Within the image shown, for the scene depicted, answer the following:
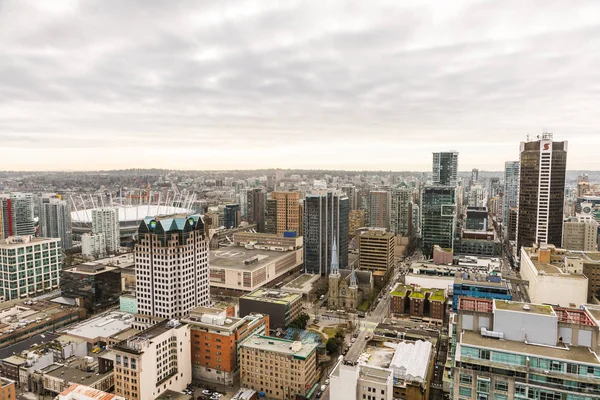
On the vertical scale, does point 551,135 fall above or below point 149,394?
above

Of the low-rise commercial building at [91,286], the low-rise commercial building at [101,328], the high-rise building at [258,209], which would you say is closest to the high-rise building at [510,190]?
the high-rise building at [258,209]

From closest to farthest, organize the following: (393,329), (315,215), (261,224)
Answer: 1. (393,329)
2. (315,215)
3. (261,224)

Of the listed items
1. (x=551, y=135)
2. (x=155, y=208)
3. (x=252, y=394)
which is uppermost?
(x=551, y=135)

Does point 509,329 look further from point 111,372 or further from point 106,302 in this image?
point 106,302

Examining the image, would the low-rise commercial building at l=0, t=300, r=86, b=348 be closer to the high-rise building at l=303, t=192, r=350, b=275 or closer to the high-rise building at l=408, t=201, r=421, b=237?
the high-rise building at l=303, t=192, r=350, b=275

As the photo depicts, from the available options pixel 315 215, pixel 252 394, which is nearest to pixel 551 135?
pixel 315 215

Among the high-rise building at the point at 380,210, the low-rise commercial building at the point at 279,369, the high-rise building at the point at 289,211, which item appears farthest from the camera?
the high-rise building at the point at 380,210

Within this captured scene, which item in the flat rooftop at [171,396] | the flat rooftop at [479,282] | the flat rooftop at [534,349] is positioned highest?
the flat rooftop at [534,349]

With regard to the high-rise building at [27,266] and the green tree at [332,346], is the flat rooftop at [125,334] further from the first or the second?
the high-rise building at [27,266]
